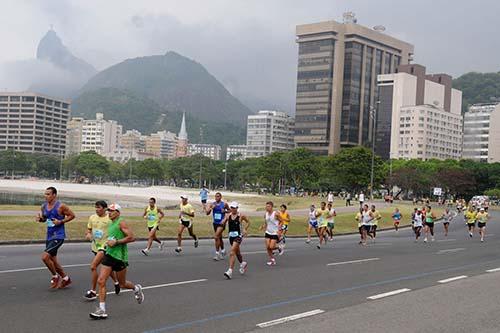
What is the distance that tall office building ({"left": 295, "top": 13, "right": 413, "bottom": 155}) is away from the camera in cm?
19112

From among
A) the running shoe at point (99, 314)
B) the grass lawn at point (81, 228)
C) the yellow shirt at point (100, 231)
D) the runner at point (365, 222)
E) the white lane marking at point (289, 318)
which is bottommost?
the grass lawn at point (81, 228)

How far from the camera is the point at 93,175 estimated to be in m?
169

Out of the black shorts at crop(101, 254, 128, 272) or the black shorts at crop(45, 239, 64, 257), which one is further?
the black shorts at crop(45, 239, 64, 257)

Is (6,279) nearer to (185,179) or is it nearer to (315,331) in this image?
(315,331)

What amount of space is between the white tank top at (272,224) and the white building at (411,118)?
17308 cm

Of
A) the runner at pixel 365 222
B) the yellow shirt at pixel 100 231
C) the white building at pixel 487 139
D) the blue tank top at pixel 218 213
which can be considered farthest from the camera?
the white building at pixel 487 139

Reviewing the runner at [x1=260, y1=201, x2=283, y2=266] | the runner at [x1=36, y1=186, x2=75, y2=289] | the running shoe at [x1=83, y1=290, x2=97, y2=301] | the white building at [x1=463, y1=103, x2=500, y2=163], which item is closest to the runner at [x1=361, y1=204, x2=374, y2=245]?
the runner at [x1=260, y1=201, x2=283, y2=266]

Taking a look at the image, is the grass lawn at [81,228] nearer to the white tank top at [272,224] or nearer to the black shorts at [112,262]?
the white tank top at [272,224]

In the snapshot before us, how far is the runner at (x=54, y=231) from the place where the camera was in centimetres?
1198

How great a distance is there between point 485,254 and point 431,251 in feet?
6.76

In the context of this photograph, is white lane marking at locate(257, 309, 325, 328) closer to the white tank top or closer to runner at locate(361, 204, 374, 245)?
the white tank top

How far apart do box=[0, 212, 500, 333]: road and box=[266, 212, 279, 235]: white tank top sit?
0.99 metres

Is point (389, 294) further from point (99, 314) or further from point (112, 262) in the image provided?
point (99, 314)

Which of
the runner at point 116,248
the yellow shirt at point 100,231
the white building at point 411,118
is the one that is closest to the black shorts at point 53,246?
the yellow shirt at point 100,231
